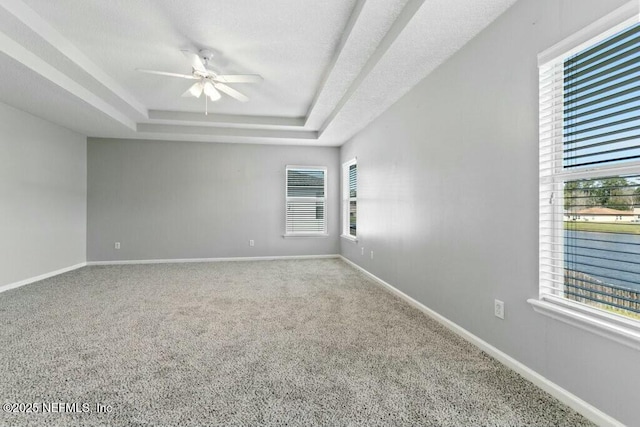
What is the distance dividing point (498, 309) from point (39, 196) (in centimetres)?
601

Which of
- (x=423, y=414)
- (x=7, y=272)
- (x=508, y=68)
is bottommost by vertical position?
(x=423, y=414)

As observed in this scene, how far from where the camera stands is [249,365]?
2.08 metres

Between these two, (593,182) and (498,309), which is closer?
(593,182)

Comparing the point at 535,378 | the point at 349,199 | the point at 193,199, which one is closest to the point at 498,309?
the point at 535,378

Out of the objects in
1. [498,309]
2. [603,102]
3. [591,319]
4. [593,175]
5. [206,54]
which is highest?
[206,54]

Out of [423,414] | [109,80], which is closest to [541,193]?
[423,414]

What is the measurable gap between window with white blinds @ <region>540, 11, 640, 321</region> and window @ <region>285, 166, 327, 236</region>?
4840mm

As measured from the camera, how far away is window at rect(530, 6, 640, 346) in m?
1.44

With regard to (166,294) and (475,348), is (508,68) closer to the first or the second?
(475,348)

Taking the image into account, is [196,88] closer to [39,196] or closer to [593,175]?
[39,196]

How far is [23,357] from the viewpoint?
218 centimetres

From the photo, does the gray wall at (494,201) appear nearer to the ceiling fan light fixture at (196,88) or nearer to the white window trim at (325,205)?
the ceiling fan light fixture at (196,88)

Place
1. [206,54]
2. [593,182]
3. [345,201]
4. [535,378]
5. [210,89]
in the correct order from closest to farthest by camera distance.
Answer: [593,182] → [535,378] → [206,54] → [210,89] → [345,201]

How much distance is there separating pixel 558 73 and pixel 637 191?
0.79 m
